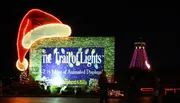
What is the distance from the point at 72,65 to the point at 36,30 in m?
4.01

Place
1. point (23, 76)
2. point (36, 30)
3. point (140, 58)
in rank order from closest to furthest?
point (36, 30), point (23, 76), point (140, 58)

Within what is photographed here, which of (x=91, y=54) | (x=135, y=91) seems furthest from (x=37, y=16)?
(x=135, y=91)

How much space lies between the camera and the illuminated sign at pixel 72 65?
40.4 m

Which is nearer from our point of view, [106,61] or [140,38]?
[106,61]

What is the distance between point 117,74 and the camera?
45.6 meters

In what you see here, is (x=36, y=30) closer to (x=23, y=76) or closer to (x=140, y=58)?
(x=23, y=76)

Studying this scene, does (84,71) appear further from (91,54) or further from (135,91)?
(135,91)

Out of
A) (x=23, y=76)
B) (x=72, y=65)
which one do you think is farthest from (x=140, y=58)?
(x=23, y=76)

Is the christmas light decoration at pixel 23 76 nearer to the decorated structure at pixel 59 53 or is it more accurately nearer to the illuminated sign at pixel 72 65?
the decorated structure at pixel 59 53

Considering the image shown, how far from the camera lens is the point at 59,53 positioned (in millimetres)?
40938

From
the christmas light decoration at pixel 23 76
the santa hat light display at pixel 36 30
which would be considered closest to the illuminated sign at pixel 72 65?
the santa hat light display at pixel 36 30

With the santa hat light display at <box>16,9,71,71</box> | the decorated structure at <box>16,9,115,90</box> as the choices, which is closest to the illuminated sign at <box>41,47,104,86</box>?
the decorated structure at <box>16,9,115,90</box>

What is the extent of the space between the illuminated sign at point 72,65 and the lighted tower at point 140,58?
6.87 meters

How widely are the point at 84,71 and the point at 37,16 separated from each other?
5.80 metres
